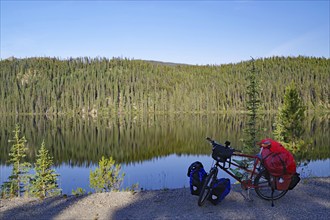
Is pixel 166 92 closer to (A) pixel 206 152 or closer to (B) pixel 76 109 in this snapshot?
(B) pixel 76 109

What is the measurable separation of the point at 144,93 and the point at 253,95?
13461 centimetres

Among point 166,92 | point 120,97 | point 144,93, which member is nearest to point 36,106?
point 120,97

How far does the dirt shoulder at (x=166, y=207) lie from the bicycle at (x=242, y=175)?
237mm

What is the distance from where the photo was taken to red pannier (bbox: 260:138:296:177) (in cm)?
744

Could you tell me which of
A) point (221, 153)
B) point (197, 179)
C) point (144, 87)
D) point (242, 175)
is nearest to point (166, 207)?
point (197, 179)

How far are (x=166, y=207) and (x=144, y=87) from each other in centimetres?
15499

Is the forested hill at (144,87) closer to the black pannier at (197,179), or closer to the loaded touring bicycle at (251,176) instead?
the loaded touring bicycle at (251,176)

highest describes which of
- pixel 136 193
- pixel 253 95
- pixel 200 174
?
pixel 253 95

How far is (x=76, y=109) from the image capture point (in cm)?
15038

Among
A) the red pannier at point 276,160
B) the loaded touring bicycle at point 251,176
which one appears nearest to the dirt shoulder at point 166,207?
the loaded touring bicycle at point 251,176

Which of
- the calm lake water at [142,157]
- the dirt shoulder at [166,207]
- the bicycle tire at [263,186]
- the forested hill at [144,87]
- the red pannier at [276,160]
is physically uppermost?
the forested hill at [144,87]

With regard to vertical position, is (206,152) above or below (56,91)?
below

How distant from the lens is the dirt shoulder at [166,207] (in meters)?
6.97

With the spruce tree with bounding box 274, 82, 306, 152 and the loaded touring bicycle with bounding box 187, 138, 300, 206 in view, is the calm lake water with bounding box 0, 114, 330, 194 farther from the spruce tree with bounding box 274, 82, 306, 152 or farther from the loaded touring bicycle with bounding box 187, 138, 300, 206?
the loaded touring bicycle with bounding box 187, 138, 300, 206
